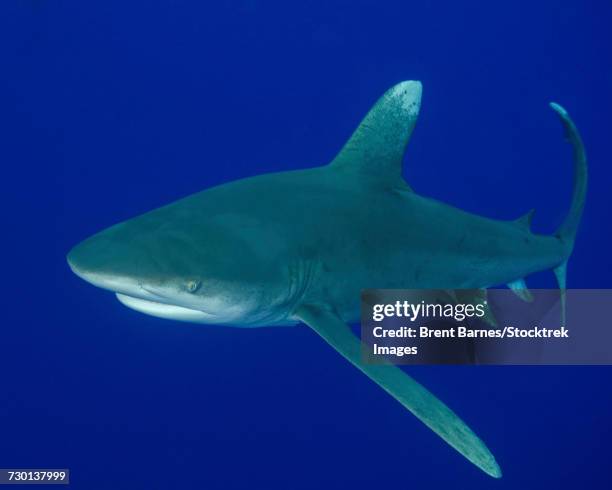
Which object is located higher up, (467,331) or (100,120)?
(100,120)

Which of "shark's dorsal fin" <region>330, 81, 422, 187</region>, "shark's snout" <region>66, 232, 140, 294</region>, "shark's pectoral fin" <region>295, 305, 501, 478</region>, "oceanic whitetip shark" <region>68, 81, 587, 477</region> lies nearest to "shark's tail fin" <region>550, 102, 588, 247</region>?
"oceanic whitetip shark" <region>68, 81, 587, 477</region>

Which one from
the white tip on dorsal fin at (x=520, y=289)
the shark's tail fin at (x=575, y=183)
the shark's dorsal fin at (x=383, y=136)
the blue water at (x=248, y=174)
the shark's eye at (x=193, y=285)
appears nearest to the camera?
the shark's eye at (x=193, y=285)

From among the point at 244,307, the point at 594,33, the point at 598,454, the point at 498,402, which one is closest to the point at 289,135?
the point at 498,402

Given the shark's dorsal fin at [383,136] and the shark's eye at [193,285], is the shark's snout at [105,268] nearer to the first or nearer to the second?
the shark's eye at [193,285]

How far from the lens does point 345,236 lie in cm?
344

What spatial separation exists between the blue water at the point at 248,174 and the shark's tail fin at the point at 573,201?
228 millimetres

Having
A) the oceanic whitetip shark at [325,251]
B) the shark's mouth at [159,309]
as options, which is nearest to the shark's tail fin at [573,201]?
the oceanic whitetip shark at [325,251]

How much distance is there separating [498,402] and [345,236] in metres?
7.74

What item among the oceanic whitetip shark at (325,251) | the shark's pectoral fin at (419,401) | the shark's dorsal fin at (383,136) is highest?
the shark's dorsal fin at (383,136)

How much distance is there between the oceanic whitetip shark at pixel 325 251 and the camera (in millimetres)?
2555

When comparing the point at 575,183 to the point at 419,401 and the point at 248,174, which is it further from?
the point at 248,174

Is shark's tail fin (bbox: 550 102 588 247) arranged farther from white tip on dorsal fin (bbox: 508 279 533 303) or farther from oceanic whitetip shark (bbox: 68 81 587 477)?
white tip on dorsal fin (bbox: 508 279 533 303)

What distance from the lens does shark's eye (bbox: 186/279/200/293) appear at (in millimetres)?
2529

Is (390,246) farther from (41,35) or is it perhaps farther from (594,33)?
(594,33)
